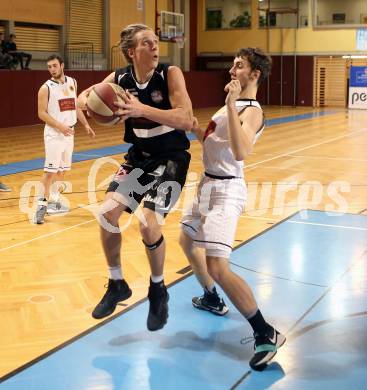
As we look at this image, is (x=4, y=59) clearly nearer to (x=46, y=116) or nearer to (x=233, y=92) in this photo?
(x=46, y=116)

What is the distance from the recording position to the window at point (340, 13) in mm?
28962

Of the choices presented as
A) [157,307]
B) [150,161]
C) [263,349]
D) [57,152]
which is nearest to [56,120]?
[57,152]

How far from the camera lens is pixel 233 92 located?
3627 mm

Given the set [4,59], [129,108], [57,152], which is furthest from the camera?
[4,59]

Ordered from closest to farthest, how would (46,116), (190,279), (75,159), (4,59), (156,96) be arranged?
(156,96)
(190,279)
(46,116)
(75,159)
(4,59)

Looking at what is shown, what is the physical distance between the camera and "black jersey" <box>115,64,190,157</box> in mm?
3928

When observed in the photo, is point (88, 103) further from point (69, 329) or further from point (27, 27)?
point (27, 27)

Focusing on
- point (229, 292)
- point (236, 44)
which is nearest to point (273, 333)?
point (229, 292)

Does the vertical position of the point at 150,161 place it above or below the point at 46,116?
below

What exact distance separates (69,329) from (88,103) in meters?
1.61

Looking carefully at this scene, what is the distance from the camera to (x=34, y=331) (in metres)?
4.27

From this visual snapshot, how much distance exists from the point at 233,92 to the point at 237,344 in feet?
5.50

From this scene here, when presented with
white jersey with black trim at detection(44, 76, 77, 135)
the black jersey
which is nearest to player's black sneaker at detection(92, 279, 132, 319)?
the black jersey

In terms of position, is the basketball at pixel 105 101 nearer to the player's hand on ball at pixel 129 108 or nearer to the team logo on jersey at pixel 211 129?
the player's hand on ball at pixel 129 108
